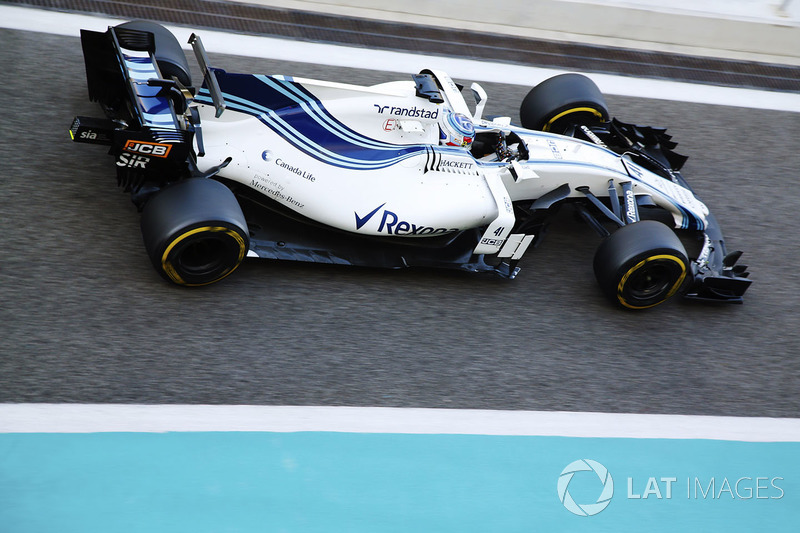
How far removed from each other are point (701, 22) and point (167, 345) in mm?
6495

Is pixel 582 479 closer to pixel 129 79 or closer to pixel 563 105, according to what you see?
pixel 563 105

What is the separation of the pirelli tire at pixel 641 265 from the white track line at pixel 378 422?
30.4 inches

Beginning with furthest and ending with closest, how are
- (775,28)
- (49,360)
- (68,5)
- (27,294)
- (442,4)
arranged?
(775,28)
(442,4)
(68,5)
(27,294)
(49,360)

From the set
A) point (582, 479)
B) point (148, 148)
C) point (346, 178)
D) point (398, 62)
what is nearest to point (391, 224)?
point (346, 178)

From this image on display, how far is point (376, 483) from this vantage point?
347cm

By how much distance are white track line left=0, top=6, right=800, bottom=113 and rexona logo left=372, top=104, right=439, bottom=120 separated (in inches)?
83.2

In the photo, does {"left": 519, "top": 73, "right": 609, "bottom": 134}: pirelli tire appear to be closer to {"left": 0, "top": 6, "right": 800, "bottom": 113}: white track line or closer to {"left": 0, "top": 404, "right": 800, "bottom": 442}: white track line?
→ {"left": 0, "top": 6, "right": 800, "bottom": 113}: white track line

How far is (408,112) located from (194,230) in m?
1.52

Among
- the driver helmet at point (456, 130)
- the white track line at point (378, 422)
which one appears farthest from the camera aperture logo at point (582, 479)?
the driver helmet at point (456, 130)

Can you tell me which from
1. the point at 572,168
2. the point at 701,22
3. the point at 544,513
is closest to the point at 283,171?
the point at 572,168

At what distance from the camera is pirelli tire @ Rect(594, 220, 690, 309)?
4.28 metres

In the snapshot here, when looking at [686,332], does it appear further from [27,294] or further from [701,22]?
[701,22]

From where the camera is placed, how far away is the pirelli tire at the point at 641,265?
14.0 ft

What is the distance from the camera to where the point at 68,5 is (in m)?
6.20
